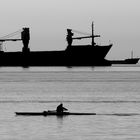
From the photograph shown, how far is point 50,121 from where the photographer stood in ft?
155

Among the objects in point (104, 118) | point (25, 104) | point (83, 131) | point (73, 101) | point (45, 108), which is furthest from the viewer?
point (73, 101)

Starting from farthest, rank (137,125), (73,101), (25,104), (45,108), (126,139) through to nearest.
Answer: (73,101)
(25,104)
(45,108)
(137,125)
(126,139)

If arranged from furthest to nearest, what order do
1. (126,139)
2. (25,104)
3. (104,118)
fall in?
(25,104) < (104,118) < (126,139)

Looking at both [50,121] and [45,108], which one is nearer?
[50,121]

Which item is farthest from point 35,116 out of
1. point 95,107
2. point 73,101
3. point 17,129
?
point 73,101

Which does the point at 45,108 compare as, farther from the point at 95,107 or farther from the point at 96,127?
the point at 96,127

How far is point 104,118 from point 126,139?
10.4m

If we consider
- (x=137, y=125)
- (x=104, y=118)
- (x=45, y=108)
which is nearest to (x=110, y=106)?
(x=45, y=108)

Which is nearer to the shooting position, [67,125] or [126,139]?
[126,139]

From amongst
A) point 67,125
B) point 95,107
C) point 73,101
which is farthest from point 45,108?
point 67,125

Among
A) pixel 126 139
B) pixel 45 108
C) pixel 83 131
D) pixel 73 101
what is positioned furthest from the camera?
pixel 73 101

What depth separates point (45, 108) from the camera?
5975 cm

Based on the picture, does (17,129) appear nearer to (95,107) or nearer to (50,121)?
(50,121)

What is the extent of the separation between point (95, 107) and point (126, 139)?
22.0 metres
